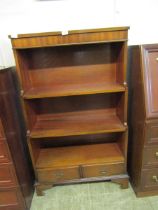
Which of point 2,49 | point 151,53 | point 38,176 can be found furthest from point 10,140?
point 151,53

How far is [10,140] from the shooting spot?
131cm

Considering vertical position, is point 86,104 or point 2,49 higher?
point 2,49

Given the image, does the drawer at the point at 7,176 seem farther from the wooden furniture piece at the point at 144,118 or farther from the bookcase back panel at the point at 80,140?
the wooden furniture piece at the point at 144,118

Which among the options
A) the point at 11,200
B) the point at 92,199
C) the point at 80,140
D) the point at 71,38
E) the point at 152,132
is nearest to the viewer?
the point at 71,38

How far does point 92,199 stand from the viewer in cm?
161

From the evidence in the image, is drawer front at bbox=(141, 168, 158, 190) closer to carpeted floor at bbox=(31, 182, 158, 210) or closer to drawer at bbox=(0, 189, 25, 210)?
carpeted floor at bbox=(31, 182, 158, 210)

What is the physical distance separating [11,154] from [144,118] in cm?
104

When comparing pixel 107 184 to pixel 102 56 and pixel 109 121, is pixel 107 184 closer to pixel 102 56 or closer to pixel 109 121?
pixel 109 121

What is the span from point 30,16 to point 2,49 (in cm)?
39

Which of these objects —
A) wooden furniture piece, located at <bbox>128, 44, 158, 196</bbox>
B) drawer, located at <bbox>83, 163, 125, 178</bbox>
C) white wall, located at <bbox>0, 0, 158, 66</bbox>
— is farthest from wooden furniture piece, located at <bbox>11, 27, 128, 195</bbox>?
white wall, located at <bbox>0, 0, 158, 66</bbox>

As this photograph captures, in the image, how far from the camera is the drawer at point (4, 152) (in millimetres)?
1250

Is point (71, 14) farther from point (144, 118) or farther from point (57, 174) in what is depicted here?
point (57, 174)

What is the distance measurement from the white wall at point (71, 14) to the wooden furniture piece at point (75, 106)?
215mm

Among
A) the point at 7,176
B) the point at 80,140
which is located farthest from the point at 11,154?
the point at 80,140
